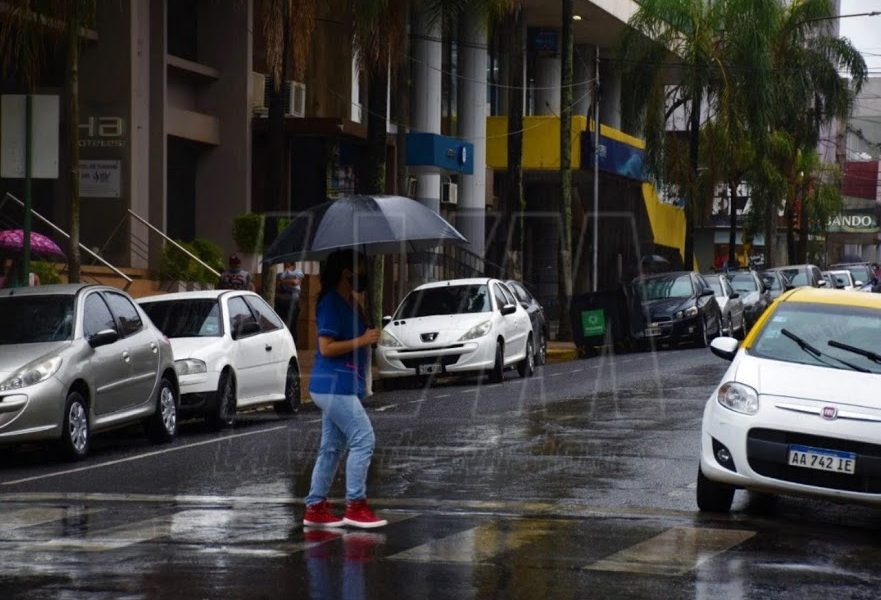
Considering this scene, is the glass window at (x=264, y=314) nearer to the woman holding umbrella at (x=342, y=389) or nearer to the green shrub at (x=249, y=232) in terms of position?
the woman holding umbrella at (x=342, y=389)

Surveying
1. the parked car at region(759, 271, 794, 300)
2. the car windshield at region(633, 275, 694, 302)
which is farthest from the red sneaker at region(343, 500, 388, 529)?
the parked car at region(759, 271, 794, 300)

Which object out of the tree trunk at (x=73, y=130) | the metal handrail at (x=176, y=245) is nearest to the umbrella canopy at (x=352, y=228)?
the tree trunk at (x=73, y=130)

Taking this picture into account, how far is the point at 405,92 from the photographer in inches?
1192

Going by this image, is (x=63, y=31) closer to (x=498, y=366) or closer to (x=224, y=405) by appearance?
(x=224, y=405)

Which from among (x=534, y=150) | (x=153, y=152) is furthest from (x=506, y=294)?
(x=534, y=150)

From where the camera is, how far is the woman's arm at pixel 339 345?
10648mm

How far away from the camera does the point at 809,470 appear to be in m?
11.1

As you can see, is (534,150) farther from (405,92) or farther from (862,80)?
(405,92)

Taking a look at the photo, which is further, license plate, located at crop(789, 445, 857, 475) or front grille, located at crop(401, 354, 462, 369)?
front grille, located at crop(401, 354, 462, 369)

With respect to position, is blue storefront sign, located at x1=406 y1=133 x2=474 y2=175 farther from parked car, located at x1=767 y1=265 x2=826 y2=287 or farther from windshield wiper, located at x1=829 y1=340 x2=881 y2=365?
windshield wiper, located at x1=829 y1=340 x2=881 y2=365

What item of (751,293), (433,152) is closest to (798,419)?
(433,152)

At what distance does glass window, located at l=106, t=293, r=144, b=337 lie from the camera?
Answer: 677 inches

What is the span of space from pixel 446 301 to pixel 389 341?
1.49 m

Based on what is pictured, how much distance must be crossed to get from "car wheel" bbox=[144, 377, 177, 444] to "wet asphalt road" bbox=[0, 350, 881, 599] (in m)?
0.26
